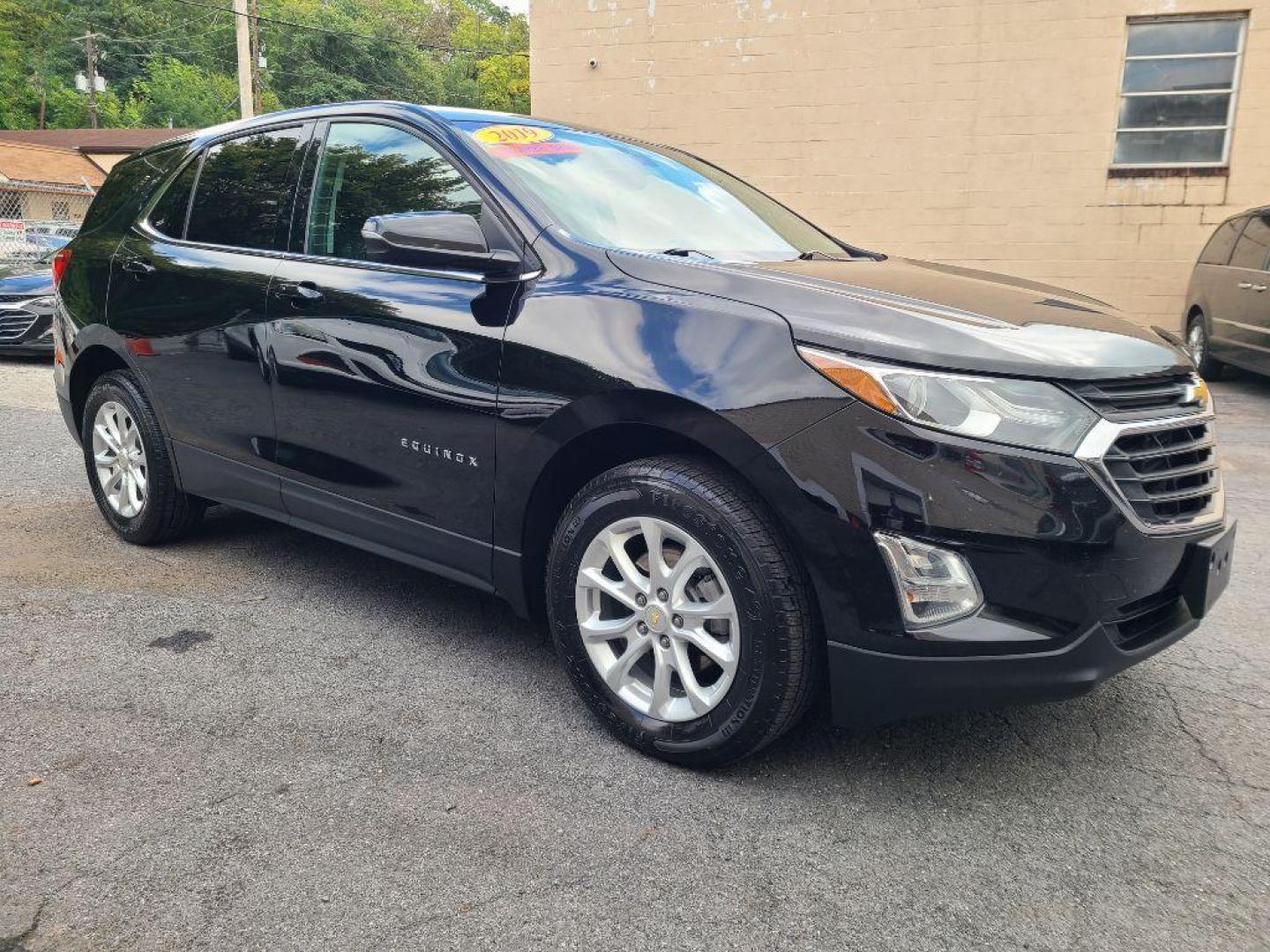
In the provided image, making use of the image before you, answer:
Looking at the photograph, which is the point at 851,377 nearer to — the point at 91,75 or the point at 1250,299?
the point at 1250,299

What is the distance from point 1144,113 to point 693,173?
10155 millimetres

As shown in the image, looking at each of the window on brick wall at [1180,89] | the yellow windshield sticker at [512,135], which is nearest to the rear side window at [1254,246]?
the window on brick wall at [1180,89]

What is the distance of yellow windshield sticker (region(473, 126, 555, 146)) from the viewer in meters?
3.24

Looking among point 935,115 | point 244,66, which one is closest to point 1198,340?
point 935,115

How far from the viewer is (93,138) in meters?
43.9

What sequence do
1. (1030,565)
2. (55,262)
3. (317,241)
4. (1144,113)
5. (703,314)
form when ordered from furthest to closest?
(1144,113)
(55,262)
(317,241)
(703,314)
(1030,565)

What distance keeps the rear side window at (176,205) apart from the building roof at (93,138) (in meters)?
41.4


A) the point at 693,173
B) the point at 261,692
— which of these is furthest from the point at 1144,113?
the point at 261,692

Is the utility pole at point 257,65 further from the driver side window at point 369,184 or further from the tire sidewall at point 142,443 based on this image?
the driver side window at point 369,184

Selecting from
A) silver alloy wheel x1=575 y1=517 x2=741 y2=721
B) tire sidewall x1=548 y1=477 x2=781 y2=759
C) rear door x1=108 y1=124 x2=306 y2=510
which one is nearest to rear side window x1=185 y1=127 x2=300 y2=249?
rear door x1=108 y1=124 x2=306 y2=510

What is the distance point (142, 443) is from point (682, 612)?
2.73 m

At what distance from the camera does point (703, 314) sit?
2.52 meters

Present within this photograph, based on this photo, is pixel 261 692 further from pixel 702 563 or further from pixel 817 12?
pixel 817 12

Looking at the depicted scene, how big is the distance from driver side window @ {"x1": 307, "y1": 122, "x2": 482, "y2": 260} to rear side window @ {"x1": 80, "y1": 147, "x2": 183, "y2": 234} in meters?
1.17
